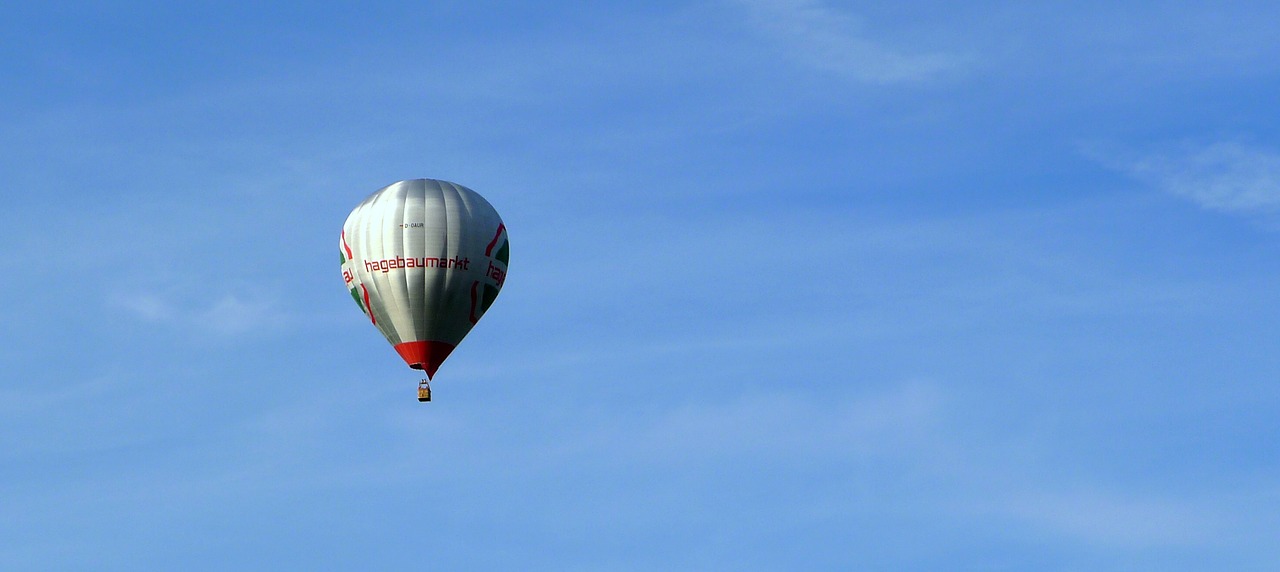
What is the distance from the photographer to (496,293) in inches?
4080

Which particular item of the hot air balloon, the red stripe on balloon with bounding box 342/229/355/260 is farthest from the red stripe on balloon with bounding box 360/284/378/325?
the red stripe on balloon with bounding box 342/229/355/260

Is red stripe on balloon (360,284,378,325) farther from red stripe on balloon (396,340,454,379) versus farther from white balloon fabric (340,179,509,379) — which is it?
red stripe on balloon (396,340,454,379)

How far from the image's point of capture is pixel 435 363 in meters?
102

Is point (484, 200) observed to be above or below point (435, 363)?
above

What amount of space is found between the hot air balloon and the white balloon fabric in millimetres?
41

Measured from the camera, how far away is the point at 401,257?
10031 cm

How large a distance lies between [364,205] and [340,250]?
220cm

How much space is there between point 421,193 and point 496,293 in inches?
217

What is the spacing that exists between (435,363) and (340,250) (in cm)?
657

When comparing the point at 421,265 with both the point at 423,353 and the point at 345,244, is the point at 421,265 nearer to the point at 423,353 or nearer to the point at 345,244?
the point at 423,353

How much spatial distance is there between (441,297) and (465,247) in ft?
7.65

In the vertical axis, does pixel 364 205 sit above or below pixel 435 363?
above

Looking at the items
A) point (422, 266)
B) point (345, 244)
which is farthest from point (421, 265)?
point (345, 244)

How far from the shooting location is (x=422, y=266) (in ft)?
329
